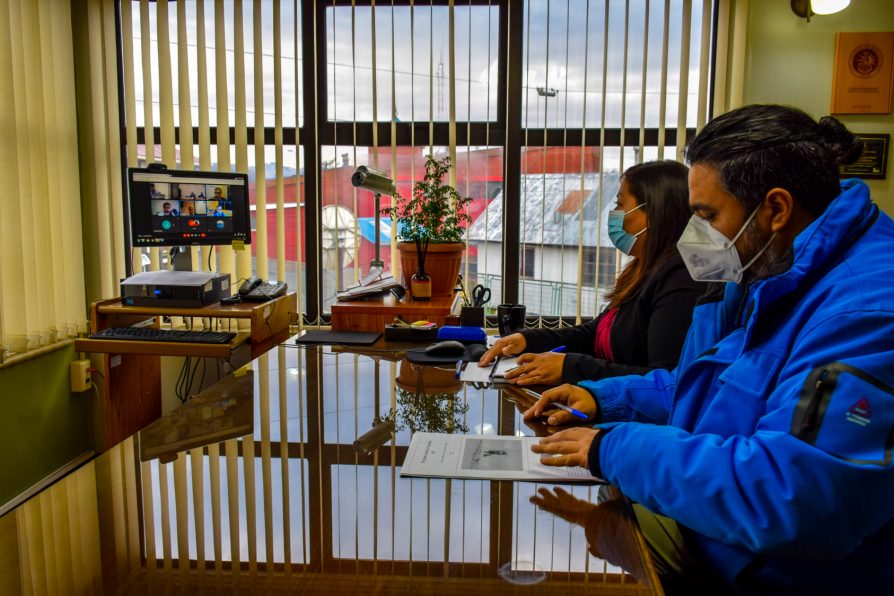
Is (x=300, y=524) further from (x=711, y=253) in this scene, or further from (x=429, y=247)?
(x=429, y=247)

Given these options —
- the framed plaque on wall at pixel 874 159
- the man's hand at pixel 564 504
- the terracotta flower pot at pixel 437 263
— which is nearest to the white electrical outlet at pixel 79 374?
the terracotta flower pot at pixel 437 263

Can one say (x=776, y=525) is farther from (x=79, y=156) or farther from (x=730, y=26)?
(x=79, y=156)

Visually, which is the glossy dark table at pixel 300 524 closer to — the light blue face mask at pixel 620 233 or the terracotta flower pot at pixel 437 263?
the light blue face mask at pixel 620 233

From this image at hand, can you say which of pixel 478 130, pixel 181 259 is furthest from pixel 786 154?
pixel 181 259

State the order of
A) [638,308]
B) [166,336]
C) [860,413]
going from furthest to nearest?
[166,336], [638,308], [860,413]

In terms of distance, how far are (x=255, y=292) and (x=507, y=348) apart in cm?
159

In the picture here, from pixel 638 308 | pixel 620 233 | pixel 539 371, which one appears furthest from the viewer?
pixel 620 233

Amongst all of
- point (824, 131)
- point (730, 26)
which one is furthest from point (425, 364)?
point (730, 26)

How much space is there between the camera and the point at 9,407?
2906mm

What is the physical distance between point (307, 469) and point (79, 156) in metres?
3.06

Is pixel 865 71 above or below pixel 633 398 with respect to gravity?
above

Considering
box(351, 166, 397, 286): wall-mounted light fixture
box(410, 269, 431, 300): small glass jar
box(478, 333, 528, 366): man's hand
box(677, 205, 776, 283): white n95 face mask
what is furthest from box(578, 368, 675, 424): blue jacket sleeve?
box(351, 166, 397, 286): wall-mounted light fixture

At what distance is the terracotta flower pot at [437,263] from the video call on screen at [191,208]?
0.90 m

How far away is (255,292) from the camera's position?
Answer: 9.89 feet
